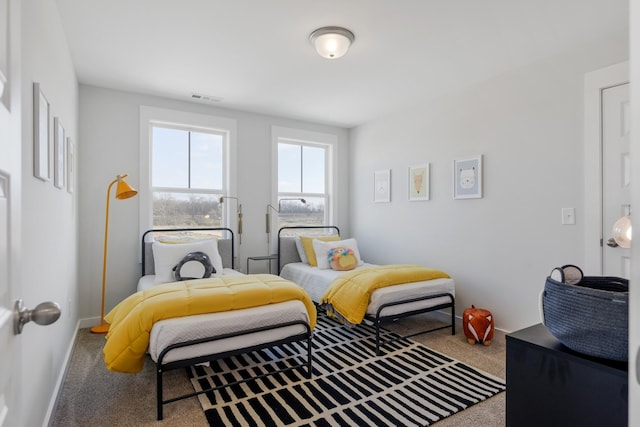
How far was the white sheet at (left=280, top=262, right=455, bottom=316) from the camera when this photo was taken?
2.91m

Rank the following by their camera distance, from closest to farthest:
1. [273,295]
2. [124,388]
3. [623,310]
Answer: [623,310] < [124,388] < [273,295]

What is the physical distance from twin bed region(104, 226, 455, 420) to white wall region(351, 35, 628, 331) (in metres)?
0.49

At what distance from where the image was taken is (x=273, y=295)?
237 cm

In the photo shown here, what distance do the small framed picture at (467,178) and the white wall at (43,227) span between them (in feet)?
10.9

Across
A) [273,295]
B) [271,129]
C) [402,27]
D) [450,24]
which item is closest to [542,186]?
[450,24]

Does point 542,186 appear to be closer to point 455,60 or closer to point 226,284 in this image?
point 455,60

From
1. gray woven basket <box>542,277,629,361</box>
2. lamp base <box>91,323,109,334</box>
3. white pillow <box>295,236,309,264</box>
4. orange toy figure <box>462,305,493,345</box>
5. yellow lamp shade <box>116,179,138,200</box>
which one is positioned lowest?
lamp base <box>91,323,109,334</box>

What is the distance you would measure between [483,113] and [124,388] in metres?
3.66

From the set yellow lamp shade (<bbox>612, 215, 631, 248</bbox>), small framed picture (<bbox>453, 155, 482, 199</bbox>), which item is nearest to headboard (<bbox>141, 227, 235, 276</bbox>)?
small framed picture (<bbox>453, 155, 482, 199</bbox>)

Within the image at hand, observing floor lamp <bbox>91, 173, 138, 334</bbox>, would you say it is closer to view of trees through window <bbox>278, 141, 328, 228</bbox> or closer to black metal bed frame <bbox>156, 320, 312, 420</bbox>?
black metal bed frame <bbox>156, 320, 312, 420</bbox>

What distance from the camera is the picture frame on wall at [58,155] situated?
6.78ft

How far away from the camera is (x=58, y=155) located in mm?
2152

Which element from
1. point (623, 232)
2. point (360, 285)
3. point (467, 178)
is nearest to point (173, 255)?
point (360, 285)

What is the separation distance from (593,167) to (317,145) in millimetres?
3238
